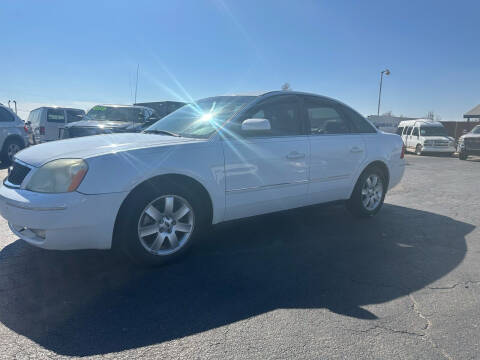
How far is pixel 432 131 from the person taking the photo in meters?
19.4

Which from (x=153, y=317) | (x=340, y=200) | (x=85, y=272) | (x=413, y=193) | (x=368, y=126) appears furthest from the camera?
(x=413, y=193)

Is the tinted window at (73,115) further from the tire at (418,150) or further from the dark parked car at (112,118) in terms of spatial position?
the tire at (418,150)

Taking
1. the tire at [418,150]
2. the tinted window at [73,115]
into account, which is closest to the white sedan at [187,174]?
the tinted window at [73,115]

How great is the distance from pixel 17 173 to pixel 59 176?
63cm

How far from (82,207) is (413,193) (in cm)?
657

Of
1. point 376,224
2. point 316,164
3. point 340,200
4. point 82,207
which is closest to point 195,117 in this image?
point 316,164

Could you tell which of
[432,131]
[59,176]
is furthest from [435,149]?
[59,176]

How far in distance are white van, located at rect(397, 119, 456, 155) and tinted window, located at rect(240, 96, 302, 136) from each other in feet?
56.2

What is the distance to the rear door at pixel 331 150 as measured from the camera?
4.21 metres

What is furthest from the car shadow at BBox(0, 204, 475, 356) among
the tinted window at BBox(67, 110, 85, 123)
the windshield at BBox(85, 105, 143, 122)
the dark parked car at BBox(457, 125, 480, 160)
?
the dark parked car at BBox(457, 125, 480, 160)

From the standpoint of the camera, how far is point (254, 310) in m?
2.51

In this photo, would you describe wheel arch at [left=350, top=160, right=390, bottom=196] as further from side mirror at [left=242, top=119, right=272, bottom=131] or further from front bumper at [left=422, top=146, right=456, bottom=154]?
front bumper at [left=422, top=146, right=456, bottom=154]

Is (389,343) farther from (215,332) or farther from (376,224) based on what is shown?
(376,224)

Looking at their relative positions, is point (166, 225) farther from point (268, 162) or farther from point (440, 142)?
point (440, 142)
